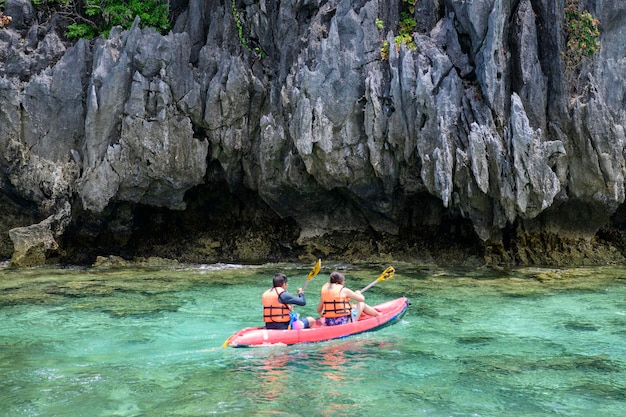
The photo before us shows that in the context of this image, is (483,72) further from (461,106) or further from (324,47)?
(324,47)

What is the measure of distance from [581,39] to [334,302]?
12.6m

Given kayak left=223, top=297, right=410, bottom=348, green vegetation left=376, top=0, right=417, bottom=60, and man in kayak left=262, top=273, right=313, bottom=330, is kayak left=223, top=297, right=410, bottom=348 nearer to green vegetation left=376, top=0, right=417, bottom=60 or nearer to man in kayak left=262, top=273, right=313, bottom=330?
man in kayak left=262, top=273, right=313, bottom=330

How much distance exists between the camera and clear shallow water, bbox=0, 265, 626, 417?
8.56m

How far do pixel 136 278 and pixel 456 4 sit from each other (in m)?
12.8

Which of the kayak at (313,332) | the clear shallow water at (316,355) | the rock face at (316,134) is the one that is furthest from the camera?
the rock face at (316,134)

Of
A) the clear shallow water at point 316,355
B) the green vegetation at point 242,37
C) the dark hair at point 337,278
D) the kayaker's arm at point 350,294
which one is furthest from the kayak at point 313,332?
the green vegetation at point 242,37

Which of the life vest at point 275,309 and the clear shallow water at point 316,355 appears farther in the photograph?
the life vest at point 275,309

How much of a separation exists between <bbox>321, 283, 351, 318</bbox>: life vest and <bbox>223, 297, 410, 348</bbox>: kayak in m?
0.24

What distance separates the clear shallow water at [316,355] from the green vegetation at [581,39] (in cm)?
673

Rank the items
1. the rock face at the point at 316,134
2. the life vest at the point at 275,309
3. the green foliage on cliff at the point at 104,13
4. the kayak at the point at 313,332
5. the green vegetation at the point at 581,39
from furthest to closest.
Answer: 1. the green foliage on cliff at the point at 104,13
2. the green vegetation at the point at 581,39
3. the rock face at the point at 316,134
4. the life vest at the point at 275,309
5. the kayak at the point at 313,332

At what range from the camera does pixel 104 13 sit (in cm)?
2359

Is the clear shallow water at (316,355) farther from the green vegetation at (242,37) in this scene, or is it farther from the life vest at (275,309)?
the green vegetation at (242,37)

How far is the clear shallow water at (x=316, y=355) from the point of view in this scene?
856cm

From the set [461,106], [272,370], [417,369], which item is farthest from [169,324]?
[461,106]
